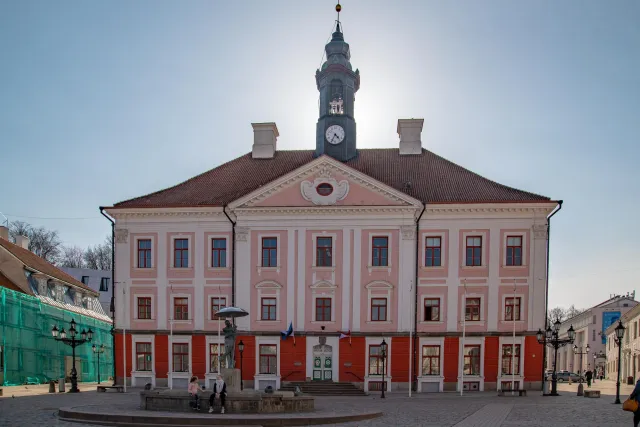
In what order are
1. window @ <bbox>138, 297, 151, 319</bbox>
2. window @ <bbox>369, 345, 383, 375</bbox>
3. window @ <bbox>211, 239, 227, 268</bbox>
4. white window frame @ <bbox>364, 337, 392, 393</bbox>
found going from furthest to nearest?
window @ <bbox>138, 297, 151, 319</bbox>
window @ <bbox>211, 239, 227, 268</bbox>
window @ <bbox>369, 345, 383, 375</bbox>
white window frame @ <bbox>364, 337, 392, 393</bbox>

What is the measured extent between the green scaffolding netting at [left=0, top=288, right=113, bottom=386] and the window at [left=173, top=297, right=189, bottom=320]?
1093cm

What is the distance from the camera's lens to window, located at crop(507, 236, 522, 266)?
3909 centimetres

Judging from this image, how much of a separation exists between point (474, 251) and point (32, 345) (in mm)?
Result: 30336

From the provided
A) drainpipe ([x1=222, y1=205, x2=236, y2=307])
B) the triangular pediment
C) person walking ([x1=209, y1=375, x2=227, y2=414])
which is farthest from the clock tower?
person walking ([x1=209, y1=375, x2=227, y2=414])

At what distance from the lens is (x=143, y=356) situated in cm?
4050

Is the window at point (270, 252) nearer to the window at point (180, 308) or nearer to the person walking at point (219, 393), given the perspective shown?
the window at point (180, 308)

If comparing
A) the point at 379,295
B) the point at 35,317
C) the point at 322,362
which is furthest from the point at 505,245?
the point at 35,317

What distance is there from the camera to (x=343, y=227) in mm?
39750

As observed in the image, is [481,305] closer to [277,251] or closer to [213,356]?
[277,251]

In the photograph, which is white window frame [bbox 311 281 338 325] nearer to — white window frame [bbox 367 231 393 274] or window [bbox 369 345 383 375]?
white window frame [bbox 367 231 393 274]

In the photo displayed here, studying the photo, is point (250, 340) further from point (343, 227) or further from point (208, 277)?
point (343, 227)

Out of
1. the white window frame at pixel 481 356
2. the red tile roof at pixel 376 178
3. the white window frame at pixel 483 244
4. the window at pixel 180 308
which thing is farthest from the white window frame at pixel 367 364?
the window at pixel 180 308

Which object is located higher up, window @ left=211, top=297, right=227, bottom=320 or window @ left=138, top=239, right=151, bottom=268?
window @ left=138, top=239, right=151, bottom=268

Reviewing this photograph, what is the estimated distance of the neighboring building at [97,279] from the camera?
251 ft
